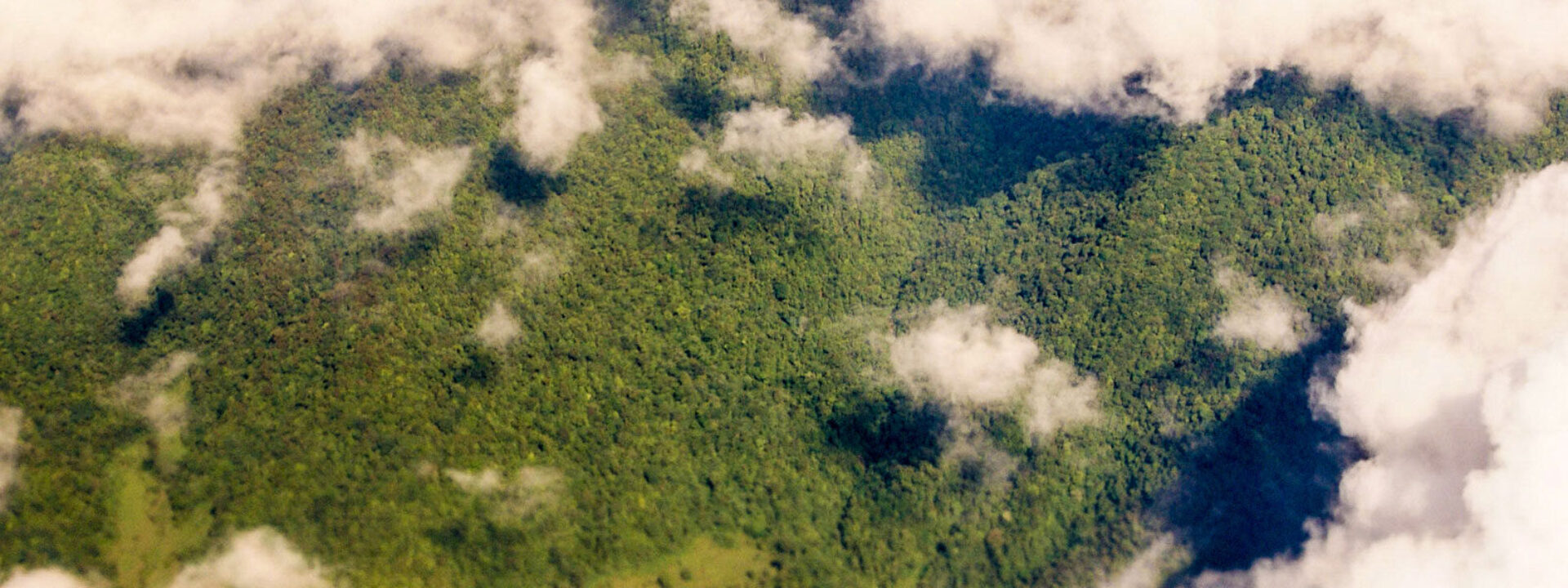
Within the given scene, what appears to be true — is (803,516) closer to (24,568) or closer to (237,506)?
(237,506)

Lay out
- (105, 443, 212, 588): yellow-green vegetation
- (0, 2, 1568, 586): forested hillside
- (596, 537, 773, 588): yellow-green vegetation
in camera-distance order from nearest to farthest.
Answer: (105, 443, 212, 588): yellow-green vegetation
(0, 2, 1568, 586): forested hillside
(596, 537, 773, 588): yellow-green vegetation

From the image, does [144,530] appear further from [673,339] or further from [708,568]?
[708,568]

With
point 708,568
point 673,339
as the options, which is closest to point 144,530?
point 673,339

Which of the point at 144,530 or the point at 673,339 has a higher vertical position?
the point at 673,339

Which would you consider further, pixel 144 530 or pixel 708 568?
pixel 708 568

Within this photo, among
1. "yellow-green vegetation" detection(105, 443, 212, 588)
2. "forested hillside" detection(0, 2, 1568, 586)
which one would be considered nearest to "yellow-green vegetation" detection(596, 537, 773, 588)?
"forested hillside" detection(0, 2, 1568, 586)

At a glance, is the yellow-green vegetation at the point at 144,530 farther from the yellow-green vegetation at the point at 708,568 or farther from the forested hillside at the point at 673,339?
the yellow-green vegetation at the point at 708,568

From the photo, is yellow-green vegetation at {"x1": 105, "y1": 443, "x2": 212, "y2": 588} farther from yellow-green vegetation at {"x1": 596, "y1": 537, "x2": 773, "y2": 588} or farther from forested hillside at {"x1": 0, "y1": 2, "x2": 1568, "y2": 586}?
yellow-green vegetation at {"x1": 596, "y1": 537, "x2": 773, "y2": 588}
